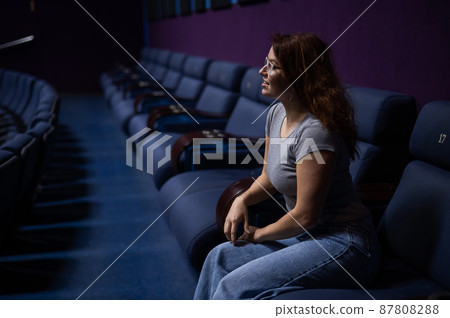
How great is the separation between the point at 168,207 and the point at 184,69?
290 centimetres

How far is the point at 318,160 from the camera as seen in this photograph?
1146 millimetres

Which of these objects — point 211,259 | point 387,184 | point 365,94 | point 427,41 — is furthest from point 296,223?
point 427,41

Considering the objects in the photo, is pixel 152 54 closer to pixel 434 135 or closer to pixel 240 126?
pixel 240 126

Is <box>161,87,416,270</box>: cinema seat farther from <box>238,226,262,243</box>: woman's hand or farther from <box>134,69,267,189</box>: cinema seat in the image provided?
<box>134,69,267,189</box>: cinema seat

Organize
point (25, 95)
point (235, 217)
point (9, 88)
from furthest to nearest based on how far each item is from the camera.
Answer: point (9, 88)
point (25, 95)
point (235, 217)

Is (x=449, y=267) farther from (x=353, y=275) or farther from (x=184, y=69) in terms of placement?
(x=184, y=69)

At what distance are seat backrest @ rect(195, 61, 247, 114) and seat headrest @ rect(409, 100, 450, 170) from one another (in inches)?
80.0

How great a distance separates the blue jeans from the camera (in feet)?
3.80

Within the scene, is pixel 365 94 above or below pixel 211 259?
above

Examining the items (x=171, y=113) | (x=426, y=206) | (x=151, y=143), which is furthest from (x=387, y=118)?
(x=171, y=113)

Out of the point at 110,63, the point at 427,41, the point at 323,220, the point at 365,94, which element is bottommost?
the point at 110,63

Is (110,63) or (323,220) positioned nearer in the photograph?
(323,220)

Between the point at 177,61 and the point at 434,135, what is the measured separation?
13.3ft

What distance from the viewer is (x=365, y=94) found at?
1.74 m
